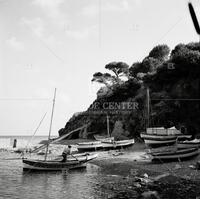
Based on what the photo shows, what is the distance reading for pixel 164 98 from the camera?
59125 millimetres

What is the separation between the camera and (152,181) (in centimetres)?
2191

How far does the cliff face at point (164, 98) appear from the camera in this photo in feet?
178

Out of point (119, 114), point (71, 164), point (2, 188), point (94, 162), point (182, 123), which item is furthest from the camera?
point (119, 114)

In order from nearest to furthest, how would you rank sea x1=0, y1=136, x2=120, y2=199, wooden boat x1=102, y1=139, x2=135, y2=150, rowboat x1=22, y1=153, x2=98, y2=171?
sea x1=0, y1=136, x2=120, y2=199 → rowboat x1=22, y1=153, x2=98, y2=171 → wooden boat x1=102, y1=139, x2=135, y2=150

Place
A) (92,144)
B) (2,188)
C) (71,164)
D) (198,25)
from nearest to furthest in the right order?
(198,25) < (2,188) < (71,164) < (92,144)

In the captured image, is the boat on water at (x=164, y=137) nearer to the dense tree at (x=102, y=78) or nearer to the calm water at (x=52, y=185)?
the calm water at (x=52, y=185)

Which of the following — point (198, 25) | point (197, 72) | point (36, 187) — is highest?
point (197, 72)

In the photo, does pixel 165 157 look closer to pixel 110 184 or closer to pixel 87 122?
pixel 110 184

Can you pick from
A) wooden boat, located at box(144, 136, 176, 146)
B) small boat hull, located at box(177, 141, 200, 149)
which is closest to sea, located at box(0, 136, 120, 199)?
small boat hull, located at box(177, 141, 200, 149)

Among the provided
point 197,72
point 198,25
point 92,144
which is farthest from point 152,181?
point 197,72

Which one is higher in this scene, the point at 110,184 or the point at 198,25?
the point at 198,25

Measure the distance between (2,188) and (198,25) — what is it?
2090 cm

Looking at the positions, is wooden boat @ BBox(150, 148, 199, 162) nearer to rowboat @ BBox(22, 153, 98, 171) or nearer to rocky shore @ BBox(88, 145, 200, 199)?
rocky shore @ BBox(88, 145, 200, 199)

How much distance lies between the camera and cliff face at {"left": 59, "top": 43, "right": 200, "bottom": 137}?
5431 centimetres
